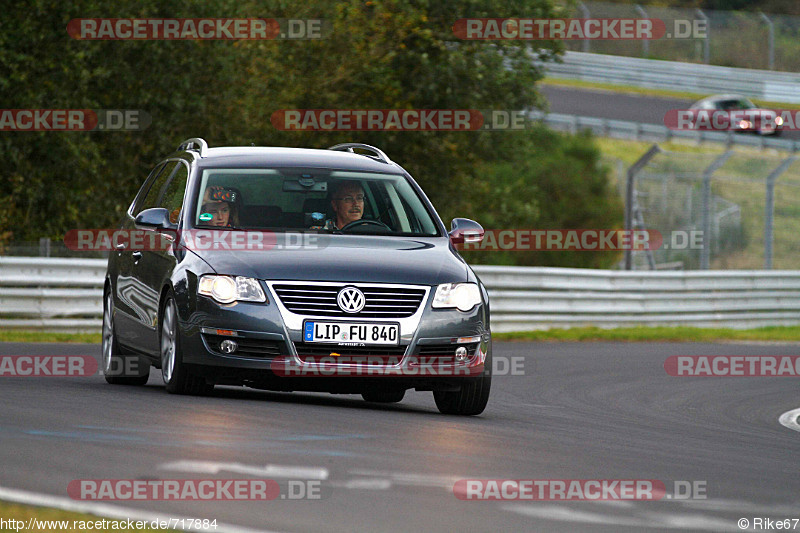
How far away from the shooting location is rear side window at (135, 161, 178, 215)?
11859mm

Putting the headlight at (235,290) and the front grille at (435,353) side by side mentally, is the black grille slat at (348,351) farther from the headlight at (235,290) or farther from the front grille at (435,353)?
the headlight at (235,290)

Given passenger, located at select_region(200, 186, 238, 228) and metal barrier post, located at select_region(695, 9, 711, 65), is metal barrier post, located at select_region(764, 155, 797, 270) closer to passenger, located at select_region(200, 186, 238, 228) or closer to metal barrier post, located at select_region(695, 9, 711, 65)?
passenger, located at select_region(200, 186, 238, 228)

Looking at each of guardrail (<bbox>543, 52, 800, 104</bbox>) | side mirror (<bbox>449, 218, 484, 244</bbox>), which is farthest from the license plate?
guardrail (<bbox>543, 52, 800, 104</bbox>)

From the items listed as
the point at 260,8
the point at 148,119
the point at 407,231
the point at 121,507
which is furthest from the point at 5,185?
the point at 121,507

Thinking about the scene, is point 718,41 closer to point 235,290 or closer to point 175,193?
point 175,193

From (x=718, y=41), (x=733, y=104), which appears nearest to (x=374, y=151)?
(x=733, y=104)

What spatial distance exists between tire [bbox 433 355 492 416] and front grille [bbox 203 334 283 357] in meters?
1.32

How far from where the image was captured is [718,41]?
52531 millimetres

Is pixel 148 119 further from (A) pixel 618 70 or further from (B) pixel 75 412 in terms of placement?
(A) pixel 618 70

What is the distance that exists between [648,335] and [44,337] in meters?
8.92

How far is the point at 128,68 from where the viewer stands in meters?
25.1

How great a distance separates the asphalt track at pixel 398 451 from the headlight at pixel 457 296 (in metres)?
0.75

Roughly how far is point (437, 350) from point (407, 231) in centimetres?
137

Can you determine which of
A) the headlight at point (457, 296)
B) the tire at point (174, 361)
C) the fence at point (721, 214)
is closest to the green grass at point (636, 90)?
the fence at point (721, 214)
